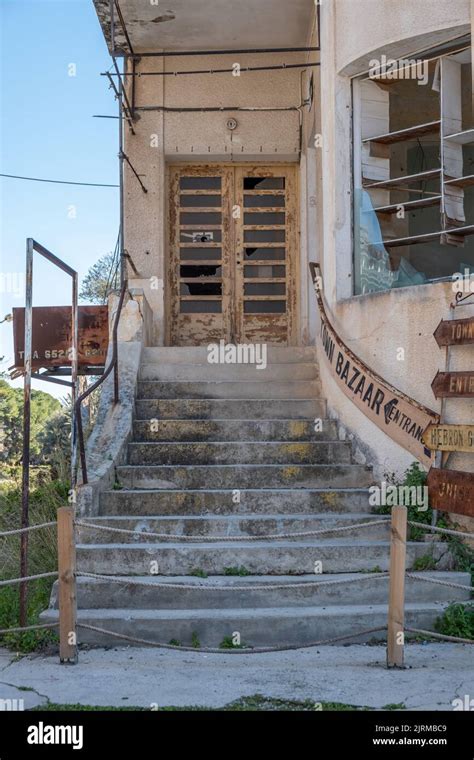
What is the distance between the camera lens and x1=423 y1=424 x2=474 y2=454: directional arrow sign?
22.1ft

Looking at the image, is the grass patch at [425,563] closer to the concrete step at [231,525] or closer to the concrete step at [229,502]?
the concrete step at [231,525]

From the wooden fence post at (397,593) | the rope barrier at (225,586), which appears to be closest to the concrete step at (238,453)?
the rope barrier at (225,586)

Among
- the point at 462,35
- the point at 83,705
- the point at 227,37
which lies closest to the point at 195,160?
the point at 227,37

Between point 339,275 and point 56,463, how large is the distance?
5.11 metres

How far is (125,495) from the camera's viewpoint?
293 inches

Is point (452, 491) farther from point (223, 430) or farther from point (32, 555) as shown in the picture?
point (32, 555)

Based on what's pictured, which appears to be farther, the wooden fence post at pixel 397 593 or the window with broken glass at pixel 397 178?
the window with broken glass at pixel 397 178

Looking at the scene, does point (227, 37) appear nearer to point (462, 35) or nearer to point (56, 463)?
point (462, 35)

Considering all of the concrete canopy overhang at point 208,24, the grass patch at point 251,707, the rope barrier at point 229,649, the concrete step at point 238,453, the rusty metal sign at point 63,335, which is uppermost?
the concrete canopy overhang at point 208,24

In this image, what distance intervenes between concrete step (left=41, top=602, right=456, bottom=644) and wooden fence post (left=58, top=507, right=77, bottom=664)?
13.3 inches

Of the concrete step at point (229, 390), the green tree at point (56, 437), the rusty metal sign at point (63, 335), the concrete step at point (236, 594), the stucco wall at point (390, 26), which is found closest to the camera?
the concrete step at point (236, 594)

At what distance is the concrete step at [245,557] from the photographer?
6758 millimetres

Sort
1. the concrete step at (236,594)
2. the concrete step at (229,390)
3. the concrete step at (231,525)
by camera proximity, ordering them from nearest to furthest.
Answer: the concrete step at (236,594), the concrete step at (231,525), the concrete step at (229,390)

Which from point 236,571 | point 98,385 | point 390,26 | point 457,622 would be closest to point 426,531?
point 457,622
